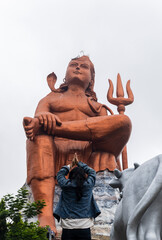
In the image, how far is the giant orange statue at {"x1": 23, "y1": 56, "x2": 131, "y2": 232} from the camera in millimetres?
8039

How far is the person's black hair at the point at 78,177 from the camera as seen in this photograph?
4.46 metres

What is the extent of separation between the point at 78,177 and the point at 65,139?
Answer: 4445mm

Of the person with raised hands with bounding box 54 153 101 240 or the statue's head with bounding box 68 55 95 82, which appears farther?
the statue's head with bounding box 68 55 95 82

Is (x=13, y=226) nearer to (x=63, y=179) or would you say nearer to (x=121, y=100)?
(x=63, y=179)

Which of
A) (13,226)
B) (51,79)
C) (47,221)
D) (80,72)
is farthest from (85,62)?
(13,226)

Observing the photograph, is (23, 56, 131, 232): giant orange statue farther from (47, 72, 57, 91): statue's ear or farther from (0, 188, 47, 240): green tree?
(0, 188, 47, 240): green tree

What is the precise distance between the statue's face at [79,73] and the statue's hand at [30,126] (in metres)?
1.97

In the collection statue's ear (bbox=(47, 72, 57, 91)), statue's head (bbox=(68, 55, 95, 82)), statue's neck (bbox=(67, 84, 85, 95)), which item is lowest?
statue's neck (bbox=(67, 84, 85, 95))

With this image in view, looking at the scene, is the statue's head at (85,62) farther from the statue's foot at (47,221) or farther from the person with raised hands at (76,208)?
the person with raised hands at (76,208)

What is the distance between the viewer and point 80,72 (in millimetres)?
9734

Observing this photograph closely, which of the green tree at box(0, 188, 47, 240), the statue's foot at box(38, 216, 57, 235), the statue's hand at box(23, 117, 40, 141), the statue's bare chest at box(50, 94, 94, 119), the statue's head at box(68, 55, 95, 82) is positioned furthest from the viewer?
the statue's head at box(68, 55, 95, 82)

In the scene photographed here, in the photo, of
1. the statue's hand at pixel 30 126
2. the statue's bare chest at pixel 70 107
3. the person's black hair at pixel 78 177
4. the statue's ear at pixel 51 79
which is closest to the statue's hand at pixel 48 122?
the statue's hand at pixel 30 126

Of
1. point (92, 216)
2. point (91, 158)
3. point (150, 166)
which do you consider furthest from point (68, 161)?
point (150, 166)

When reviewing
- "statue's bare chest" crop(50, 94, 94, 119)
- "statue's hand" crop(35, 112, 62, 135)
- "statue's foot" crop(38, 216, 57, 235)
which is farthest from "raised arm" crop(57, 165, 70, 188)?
"statue's bare chest" crop(50, 94, 94, 119)
